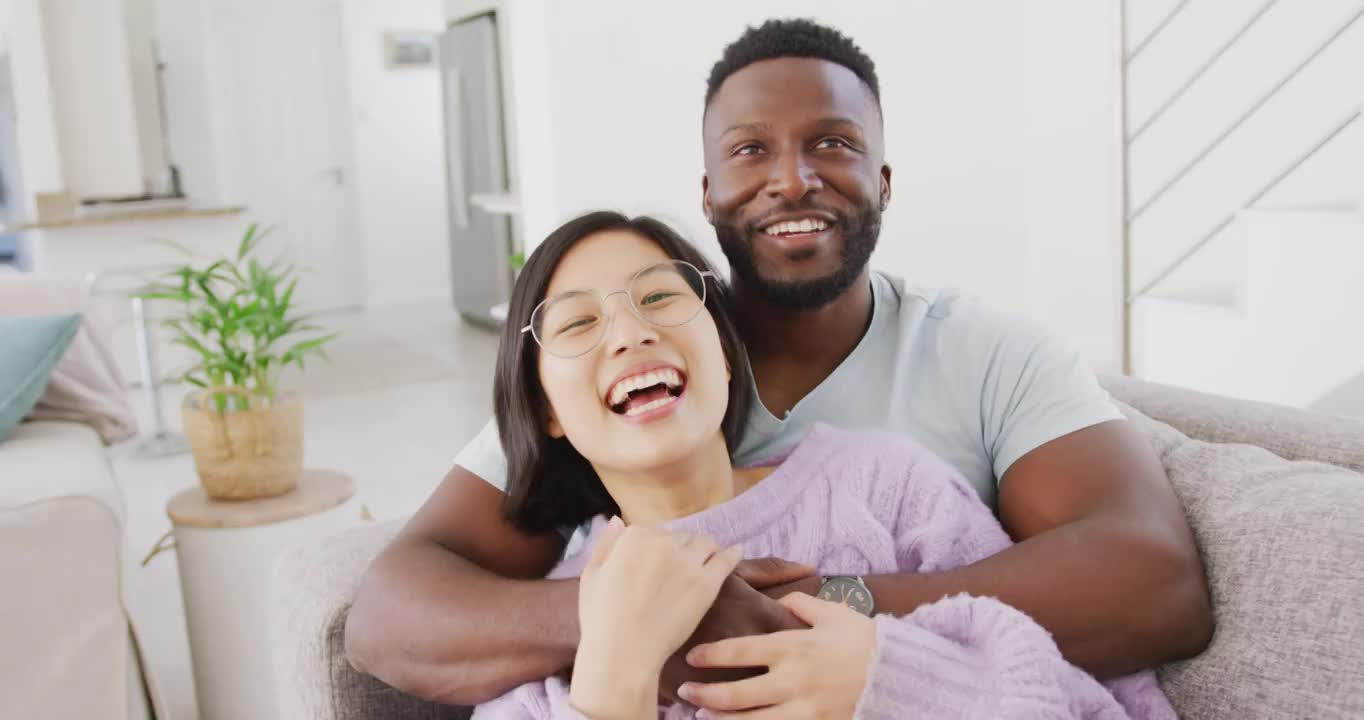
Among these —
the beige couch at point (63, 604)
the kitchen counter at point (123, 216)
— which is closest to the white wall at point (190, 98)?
the kitchen counter at point (123, 216)

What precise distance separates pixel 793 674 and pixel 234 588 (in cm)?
155

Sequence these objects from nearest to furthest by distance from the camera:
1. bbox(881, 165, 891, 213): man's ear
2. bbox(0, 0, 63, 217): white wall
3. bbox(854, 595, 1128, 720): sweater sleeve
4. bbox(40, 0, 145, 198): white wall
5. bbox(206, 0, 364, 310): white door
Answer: bbox(854, 595, 1128, 720): sweater sleeve < bbox(881, 165, 891, 213): man's ear < bbox(0, 0, 63, 217): white wall < bbox(40, 0, 145, 198): white wall < bbox(206, 0, 364, 310): white door

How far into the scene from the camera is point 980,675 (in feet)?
3.08

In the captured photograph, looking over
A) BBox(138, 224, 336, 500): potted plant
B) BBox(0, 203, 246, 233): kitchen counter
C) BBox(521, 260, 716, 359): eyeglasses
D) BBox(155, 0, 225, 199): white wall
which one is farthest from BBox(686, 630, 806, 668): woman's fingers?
BBox(155, 0, 225, 199): white wall

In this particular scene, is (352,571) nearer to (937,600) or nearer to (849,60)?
(937,600)

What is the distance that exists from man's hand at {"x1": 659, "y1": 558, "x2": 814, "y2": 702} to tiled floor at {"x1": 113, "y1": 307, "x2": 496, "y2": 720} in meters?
1.47

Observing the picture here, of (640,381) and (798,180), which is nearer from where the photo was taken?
(640,381)

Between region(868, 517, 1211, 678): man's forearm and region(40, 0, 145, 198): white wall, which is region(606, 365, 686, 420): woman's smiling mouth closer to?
region(868, 517, 1211, 678): man's forearm

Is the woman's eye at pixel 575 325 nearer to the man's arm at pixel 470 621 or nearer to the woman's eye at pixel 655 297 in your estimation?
the woman's eye at pixel 655 297

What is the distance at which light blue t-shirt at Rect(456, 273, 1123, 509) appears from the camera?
1.28m

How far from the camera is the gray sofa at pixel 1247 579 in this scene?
37.2 inches

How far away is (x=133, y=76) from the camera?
6.41 metres

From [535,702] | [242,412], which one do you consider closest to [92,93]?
[242,412]

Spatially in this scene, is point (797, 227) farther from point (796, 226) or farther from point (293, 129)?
point (293, 129)
